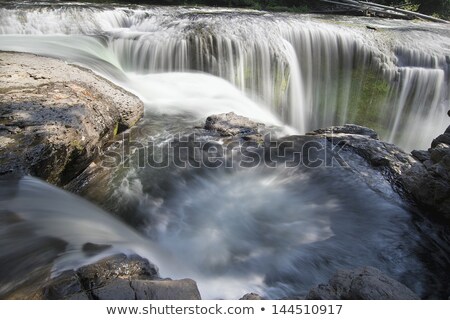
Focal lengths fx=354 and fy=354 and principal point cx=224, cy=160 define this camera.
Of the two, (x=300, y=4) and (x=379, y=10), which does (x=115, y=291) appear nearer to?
(x=379, y=10)

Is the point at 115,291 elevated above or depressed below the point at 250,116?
above

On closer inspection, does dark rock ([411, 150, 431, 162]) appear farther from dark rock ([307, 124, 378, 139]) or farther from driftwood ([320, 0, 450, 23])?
driftwood ([320, 0, 450, 23])

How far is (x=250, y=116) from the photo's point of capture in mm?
7160

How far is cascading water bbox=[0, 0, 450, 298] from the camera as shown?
10.8 feet

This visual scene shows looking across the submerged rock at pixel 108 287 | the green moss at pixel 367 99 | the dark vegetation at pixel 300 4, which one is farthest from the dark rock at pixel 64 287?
the dark vegetation at pixel 300 4

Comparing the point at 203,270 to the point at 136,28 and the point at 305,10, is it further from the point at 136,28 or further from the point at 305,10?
the point at 305,10

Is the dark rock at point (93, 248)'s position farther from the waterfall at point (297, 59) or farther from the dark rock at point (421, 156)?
the waterfall at point (297, 59)

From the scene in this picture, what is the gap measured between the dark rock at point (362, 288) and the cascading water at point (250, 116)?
839 millimetres

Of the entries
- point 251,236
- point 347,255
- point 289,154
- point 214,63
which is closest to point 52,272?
point 251,236

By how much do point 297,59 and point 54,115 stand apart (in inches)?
247

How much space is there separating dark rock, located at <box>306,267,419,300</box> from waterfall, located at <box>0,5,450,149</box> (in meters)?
6.06

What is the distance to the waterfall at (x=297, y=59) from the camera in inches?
316

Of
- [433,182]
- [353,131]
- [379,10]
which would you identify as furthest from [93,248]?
[379,10]

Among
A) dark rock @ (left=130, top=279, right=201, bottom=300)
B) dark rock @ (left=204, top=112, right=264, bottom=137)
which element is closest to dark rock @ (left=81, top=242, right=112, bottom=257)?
dark rock @ (left=130, top=279, right=201, bottom=300)
